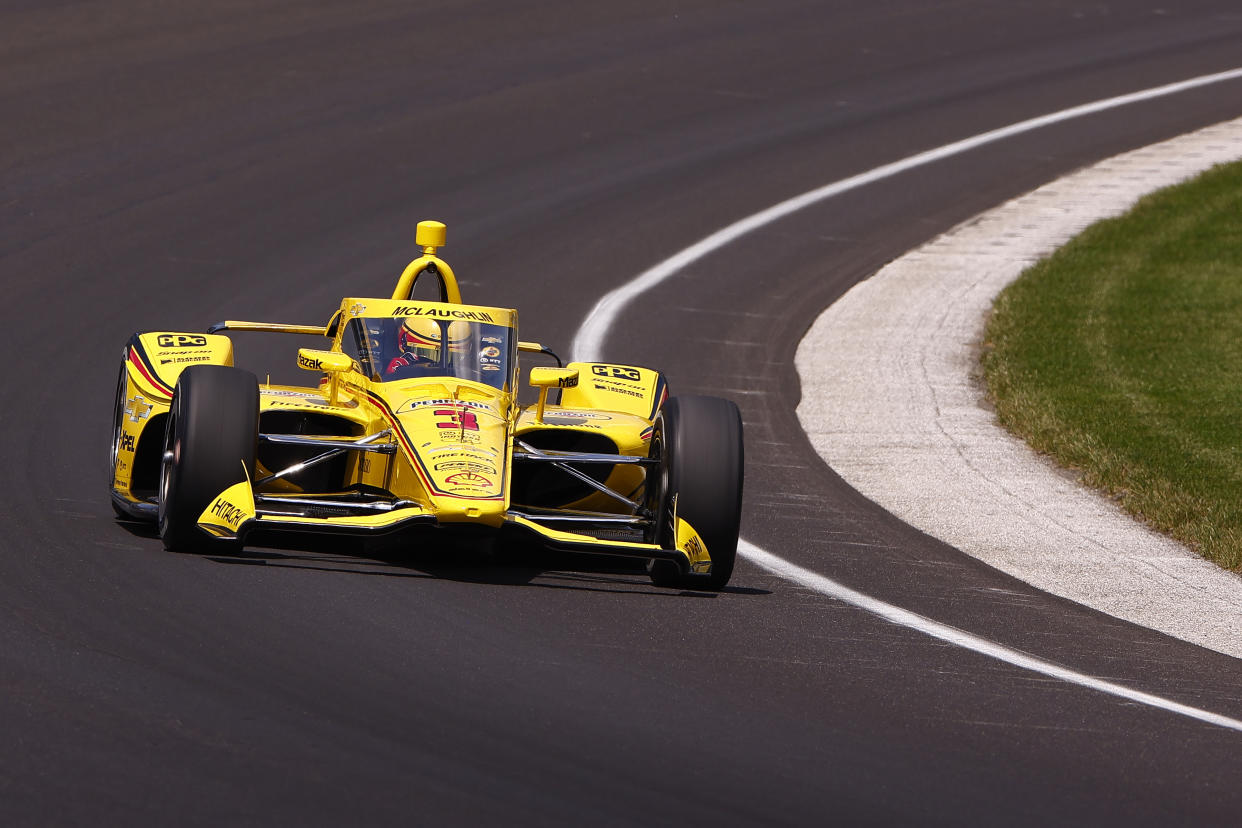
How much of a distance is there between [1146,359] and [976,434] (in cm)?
272

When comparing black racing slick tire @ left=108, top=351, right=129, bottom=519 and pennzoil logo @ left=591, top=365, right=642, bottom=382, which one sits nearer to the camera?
black racing slick tire @ left=108, top=351, right=129, bottom=519

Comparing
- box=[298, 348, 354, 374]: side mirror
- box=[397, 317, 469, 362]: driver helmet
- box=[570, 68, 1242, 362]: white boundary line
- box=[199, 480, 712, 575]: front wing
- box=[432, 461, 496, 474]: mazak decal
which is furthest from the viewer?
box=[570, 68, 1242, 362]: white boundary line

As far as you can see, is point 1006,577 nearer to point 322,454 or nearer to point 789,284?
point 322,454

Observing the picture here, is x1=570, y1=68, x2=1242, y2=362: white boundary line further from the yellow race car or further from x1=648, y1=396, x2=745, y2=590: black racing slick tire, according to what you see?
x1=648, y1=396, x2=745, y2=590: black racing slick tire

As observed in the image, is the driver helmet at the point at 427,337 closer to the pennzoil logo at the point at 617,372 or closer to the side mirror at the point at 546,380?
the side mirror at the point at 546,380

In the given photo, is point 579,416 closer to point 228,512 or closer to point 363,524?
point 363,524

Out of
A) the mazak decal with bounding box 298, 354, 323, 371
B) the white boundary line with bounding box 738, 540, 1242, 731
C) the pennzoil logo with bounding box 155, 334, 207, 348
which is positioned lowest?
the white boundary line with bounding box 738, 540, 1242, 731

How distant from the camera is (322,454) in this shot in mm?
9602

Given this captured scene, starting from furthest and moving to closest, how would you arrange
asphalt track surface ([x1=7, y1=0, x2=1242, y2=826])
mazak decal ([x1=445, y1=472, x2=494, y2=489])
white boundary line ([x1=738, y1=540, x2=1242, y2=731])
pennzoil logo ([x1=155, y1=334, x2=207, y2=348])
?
pennzoil logo ([x1=155, y1=334, x2=207, y2=348]), mazak decal ([x1=445, y1=472, x2=494, y2=489]), white boundary line ([x1=738, y1=540, x2=1242, y2=731]), asphalt track surface ([x1=7, y1=0, x2=1242, y2=826])

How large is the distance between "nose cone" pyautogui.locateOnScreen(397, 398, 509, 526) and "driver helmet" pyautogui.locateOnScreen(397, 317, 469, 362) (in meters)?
0.52

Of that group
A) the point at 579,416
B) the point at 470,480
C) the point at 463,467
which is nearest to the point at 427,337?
the point at 579,416

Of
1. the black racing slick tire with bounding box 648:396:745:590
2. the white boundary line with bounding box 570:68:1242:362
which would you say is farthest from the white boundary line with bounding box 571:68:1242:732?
the black racing slick tire with bounding box 648:396:745:590

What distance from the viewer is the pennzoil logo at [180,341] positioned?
1076 cm

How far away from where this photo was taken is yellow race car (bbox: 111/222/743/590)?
8.95m
